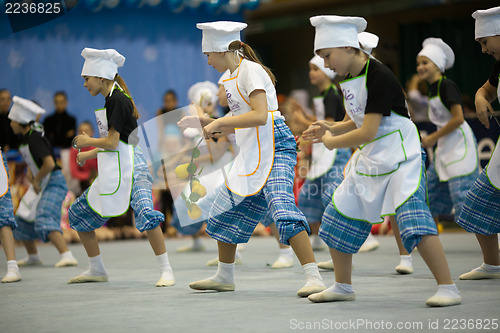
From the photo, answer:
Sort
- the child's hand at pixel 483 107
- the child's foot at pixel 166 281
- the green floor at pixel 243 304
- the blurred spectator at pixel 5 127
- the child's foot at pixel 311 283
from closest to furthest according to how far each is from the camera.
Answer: the green floor at pixel 243 304 < the child's foot at pixel 311 283 < the child's hand at pixel 483 107 < the child's foot at pixel 166 281 < the blurred spectator at pixel 5 127

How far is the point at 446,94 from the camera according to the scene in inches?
228

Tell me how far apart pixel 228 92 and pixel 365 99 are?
937 mm

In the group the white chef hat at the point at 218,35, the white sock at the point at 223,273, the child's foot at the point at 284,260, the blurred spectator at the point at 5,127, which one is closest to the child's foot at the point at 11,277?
the white sock at the point at 223,273

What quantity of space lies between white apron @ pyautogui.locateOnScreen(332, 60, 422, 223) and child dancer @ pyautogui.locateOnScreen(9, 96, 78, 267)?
3.38m

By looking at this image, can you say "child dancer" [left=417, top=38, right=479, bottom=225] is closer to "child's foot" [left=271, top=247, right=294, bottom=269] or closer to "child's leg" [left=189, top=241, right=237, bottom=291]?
"child's foot" [left=271, top=247, right=294, bottom=269]

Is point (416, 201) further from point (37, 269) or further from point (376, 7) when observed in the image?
point (376, 7)

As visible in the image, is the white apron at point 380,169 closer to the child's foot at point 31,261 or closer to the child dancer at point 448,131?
the child dancer at point 448,131

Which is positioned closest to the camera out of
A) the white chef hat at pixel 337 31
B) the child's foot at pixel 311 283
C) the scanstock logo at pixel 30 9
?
the white chef hat at pixel 337 31

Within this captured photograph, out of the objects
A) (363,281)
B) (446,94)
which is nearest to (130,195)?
(363,281)

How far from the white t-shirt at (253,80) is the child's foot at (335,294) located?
1.09m

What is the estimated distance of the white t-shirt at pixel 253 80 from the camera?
388 centimetres

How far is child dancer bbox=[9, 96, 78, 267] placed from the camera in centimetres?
609

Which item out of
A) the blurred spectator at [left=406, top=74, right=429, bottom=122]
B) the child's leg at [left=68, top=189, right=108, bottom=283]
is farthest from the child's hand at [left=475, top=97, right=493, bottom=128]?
the blurred spectator at [left=406, top=74, right=429, bottom=122]

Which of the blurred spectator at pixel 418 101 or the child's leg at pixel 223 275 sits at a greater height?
the blurred spectator at pixel 418 101
